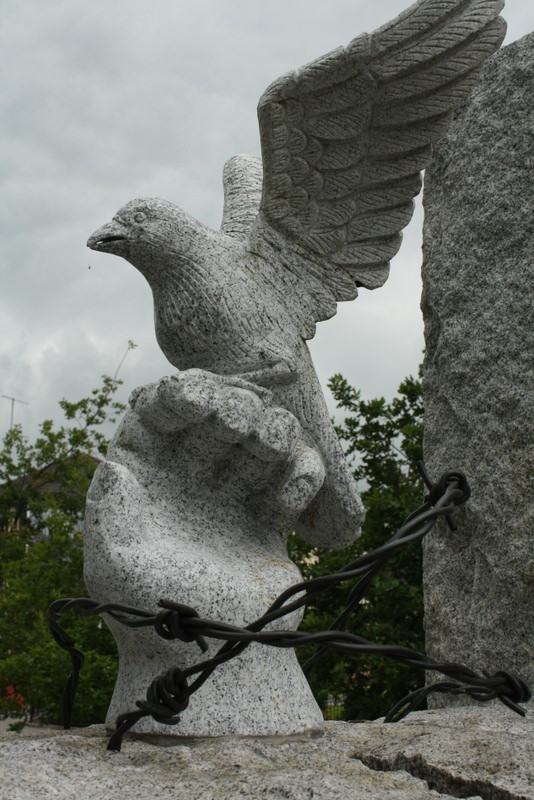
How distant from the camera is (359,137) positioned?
2.42 m

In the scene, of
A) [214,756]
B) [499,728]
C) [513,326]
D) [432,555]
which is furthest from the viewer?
[432,555]

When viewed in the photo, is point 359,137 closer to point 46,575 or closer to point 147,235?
point 147,235

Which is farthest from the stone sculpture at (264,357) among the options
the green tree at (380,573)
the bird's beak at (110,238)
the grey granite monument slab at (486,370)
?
the green tree at (380,573)

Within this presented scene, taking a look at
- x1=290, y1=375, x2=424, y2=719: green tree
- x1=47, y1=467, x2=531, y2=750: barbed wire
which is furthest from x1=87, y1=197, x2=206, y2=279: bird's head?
x1=290, y1=375, x2=424, y2=719: green tree

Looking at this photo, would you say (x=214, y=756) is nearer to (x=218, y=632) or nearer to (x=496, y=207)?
(x=218, y=632)

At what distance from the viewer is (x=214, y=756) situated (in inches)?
69.4

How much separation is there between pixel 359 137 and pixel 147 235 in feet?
2.18

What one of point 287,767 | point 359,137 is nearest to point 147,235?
point 359,137

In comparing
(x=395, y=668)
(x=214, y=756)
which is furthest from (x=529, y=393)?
(x=395, y=668)

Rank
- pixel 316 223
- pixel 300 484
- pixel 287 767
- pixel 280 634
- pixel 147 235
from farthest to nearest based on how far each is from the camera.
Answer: pixel 316 223 < pixel 147 235 < pixel 300 484 < pixel 287 767 < pixel 280 634

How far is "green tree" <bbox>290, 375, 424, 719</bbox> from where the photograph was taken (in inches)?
196

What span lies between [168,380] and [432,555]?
1.31 meters

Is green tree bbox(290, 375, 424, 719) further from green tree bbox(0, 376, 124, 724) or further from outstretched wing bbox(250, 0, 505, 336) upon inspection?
outstretched wing bbox(250, 0, 505, 336)

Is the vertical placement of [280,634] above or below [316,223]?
below
